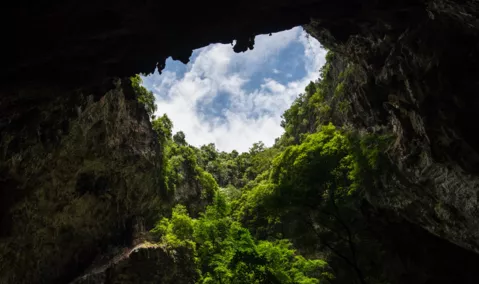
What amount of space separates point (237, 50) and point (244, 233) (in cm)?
698

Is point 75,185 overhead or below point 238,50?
overhead

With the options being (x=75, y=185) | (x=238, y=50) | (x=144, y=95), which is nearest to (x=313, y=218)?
(x=238, y=50)

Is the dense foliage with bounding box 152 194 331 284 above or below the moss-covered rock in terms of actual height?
below

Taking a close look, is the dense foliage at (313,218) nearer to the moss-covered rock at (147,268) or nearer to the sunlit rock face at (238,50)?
the sunlit rock face at (238,50)

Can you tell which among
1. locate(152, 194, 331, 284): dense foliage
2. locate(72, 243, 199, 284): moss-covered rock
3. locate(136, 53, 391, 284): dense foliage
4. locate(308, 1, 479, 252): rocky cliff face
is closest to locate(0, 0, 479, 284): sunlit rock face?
locate(308, 1, 479, 252): rocky cliff face

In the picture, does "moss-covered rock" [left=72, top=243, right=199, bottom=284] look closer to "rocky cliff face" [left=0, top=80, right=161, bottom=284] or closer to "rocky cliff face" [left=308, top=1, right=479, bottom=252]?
"rocky cliff face" [left=0, top=80, right=161, bottom=284]

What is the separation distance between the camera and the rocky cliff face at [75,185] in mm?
15117

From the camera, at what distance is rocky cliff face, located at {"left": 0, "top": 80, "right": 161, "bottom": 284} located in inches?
595

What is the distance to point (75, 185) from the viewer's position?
955 inches

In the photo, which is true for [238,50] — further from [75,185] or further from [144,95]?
[144,95]

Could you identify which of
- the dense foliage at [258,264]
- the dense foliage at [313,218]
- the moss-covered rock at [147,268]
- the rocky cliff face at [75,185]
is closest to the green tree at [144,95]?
the rocky cliff face at [75,185]

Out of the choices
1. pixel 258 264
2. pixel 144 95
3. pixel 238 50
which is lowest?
pixel 258 264

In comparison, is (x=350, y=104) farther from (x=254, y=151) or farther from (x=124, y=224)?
(x=254, y=151)

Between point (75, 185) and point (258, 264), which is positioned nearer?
point (258, 264)
